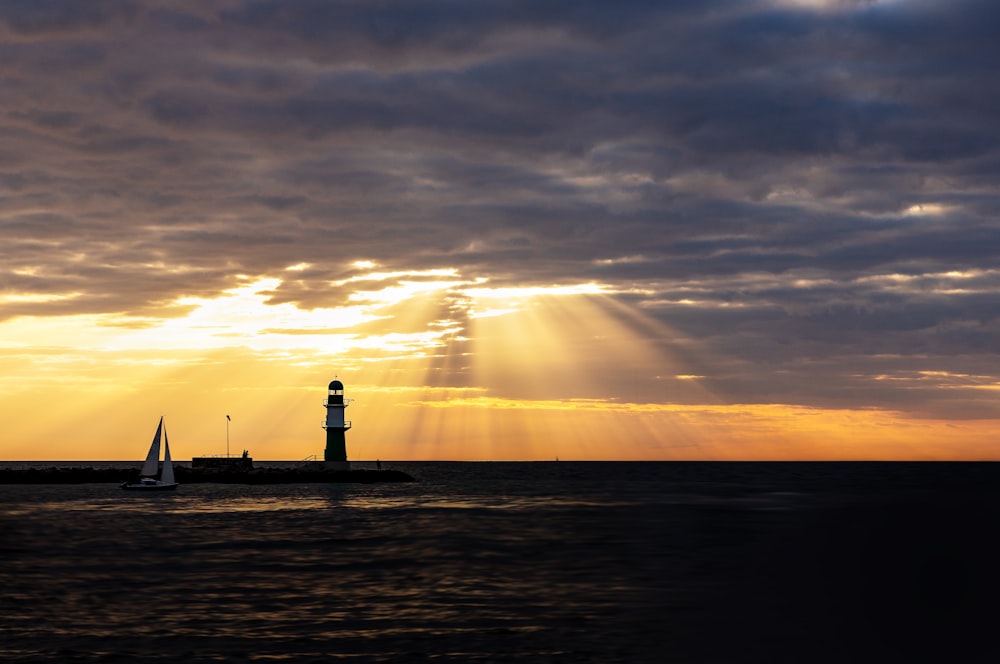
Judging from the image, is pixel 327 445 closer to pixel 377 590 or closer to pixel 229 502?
pixel 229 502

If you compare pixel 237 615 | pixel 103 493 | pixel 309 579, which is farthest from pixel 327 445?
pixel 237 615

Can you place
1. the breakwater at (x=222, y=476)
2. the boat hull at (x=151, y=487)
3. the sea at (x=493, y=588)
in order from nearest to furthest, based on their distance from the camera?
the sea at (x=493, y=588), the boat hull at (x=151, y=487), the breakwater at (x=222, y=476)

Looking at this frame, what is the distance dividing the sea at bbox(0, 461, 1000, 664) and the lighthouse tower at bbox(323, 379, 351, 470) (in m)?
50.9

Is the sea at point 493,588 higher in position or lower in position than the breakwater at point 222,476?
lower

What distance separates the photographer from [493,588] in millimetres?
50719

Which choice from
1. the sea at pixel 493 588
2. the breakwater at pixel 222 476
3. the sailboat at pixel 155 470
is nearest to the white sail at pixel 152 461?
the sailboat at pixel 155 470

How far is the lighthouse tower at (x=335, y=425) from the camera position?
152 meters

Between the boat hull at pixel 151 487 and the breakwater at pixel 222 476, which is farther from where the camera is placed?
the breakwater at pixel 222 476

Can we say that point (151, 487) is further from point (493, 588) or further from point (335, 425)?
point (493, 588)

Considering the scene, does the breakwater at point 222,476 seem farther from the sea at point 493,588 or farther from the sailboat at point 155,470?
the sea at point 493,588

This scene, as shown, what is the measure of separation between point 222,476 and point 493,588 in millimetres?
137017

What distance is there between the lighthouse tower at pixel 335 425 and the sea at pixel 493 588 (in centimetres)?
5087

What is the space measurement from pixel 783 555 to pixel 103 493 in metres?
112

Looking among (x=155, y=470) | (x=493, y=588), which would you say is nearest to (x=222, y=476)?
(x=155, y=470)
